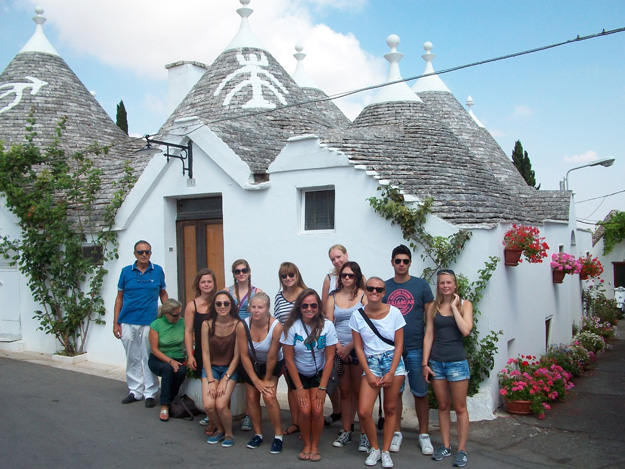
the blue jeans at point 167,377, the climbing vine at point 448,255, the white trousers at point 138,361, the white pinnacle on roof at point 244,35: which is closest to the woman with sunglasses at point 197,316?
the blue jeans at point 167,377

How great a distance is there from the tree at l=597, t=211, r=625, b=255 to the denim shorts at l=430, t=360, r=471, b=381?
719 inches

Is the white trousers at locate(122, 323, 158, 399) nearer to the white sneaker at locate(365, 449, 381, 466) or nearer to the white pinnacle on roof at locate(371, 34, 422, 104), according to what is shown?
the white sneaker at locate(365, 449, 381, 466)

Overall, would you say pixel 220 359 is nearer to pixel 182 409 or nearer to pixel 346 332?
pixel 182 409

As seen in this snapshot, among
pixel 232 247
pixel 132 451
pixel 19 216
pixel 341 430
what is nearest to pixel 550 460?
pixel 341 430

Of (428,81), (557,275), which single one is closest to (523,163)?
(428,81)

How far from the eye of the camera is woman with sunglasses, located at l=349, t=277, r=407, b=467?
5.36 meters

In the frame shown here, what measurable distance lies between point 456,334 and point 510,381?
203 centimetres

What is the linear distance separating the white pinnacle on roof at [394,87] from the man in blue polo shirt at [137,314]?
22.4ft

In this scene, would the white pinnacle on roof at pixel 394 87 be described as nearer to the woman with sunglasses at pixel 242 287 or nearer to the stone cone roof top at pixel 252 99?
the stone cone roof top at pixel 252 99

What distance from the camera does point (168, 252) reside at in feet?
30.7

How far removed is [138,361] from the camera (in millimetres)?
7562

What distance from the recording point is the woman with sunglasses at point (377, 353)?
5359 millimetres

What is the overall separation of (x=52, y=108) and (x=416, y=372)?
11835mm

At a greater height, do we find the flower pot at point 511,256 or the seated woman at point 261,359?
the flower pot at point 511,256
